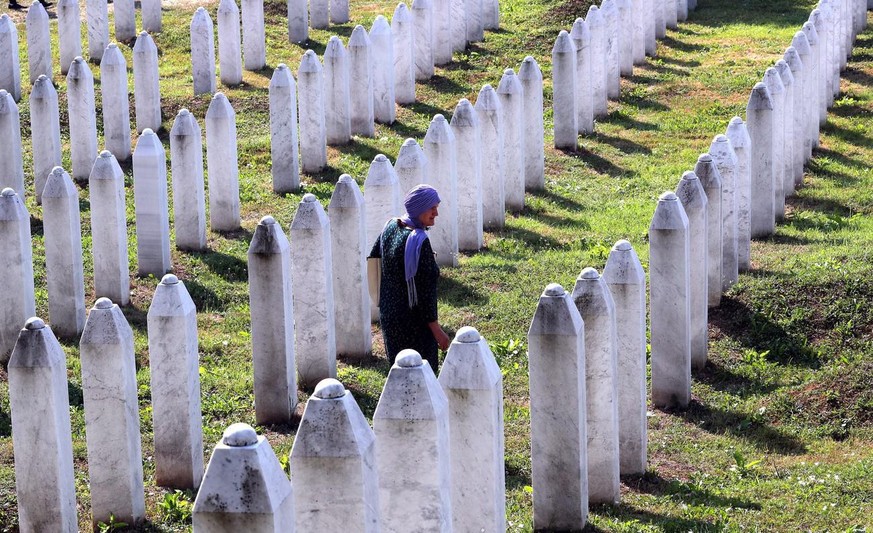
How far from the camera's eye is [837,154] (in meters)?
15.3

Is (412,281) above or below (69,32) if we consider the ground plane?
below

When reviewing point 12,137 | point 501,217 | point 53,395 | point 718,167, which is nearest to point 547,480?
point 53,395

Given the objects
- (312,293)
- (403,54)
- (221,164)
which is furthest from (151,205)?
(403,54)

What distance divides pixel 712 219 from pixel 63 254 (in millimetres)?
4572

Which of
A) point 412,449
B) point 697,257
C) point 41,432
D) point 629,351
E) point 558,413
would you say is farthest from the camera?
point 697,257

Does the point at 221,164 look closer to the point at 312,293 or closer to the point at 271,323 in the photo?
the point at 312,293

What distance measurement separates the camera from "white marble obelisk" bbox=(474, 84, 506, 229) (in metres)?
12.9

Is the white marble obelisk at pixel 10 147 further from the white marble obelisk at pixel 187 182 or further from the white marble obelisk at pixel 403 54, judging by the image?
the white marble obelisk at pixel 403 54

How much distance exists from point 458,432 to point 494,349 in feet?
12.2

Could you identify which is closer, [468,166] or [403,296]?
[403,296]

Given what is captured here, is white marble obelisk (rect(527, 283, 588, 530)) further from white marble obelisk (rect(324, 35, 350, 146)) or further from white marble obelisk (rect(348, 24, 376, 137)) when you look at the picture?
white marble obelisk (rect(348, 24, 376, 137))

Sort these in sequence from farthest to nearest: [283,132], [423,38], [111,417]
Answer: [423,38]
[283,132]
[111,417]

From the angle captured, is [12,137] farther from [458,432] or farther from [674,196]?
[458,432]

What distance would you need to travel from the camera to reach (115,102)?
1523cm
